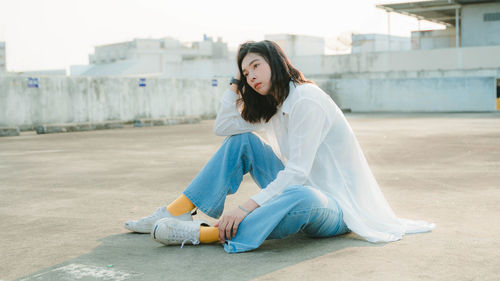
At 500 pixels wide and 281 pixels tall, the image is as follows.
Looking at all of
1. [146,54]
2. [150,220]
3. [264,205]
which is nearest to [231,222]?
[264,205]

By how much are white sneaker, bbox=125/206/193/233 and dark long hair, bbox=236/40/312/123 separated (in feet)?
2.44

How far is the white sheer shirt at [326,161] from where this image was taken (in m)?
3.31

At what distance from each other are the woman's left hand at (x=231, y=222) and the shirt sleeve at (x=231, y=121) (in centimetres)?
64

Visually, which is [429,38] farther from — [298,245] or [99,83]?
[298,245]

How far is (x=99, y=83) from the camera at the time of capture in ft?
63.0

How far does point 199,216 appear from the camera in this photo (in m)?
4.66

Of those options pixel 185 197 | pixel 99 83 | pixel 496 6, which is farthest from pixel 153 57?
pixel 185 197

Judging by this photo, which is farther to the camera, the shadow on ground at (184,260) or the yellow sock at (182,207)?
the yellow sock at (182,207)

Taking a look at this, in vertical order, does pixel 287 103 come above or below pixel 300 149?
above

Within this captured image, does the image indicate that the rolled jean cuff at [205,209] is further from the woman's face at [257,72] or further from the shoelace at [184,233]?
the woman's face at [257,72]

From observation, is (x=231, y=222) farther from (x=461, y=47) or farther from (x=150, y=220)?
(x=461, y=47)

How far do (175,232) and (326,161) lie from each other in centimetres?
100

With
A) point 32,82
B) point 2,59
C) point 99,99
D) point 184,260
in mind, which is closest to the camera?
point 184,260

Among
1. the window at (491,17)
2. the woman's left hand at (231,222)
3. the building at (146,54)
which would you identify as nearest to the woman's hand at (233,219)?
the woman's left hand at (231,222)
